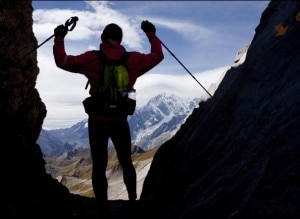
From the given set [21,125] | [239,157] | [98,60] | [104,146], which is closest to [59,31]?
[98,60]

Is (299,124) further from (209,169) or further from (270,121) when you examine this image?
(209,169)

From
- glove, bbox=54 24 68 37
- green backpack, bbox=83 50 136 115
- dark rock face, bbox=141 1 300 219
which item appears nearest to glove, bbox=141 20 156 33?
green backpack, bbox=83 50 136 115

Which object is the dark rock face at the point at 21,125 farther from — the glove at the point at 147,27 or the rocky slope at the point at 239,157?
the glove at the point at 147,27

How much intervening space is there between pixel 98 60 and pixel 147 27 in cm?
218

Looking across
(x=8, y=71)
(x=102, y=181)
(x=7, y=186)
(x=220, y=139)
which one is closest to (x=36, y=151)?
(x=8, y=71)

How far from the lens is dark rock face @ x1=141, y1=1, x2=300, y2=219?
7.58 m

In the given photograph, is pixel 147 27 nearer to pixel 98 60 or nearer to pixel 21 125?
pixel 98 60

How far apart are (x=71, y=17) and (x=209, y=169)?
18.9 feet

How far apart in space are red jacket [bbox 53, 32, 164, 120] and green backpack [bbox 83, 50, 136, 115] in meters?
0.14

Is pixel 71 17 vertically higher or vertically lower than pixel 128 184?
higher

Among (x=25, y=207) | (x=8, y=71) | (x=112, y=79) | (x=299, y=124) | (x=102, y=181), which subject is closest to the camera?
(x=299, y=124)

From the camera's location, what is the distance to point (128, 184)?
11.0 metres

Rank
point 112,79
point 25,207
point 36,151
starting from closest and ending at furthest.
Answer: point 112,79, point 25,207, point 36,151

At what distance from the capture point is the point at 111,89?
10.1 metres
